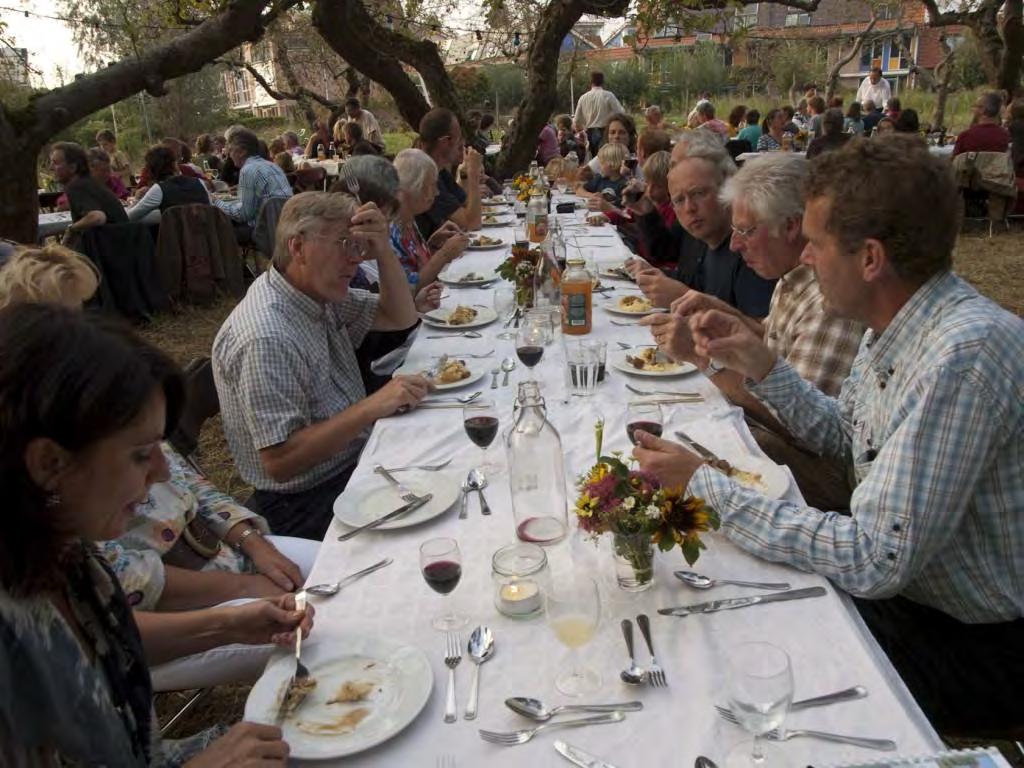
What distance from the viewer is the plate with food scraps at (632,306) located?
3192 mm

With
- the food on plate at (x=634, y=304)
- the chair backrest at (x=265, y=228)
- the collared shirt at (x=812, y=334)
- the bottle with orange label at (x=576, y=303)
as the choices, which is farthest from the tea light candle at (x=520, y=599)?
the chair backrest at (x=265, y=228)

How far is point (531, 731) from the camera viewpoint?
1.06 m

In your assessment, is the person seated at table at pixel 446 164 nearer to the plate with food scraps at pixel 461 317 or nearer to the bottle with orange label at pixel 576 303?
the plate with food scraps at pixel 461 317

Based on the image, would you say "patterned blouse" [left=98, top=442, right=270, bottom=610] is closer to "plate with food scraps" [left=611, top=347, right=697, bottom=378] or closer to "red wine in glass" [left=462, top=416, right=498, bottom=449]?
"red wine in glass" [left=462, top=416, right=498, bottom=449]

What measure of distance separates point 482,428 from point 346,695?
0.83 meters

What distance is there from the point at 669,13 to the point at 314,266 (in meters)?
6.09

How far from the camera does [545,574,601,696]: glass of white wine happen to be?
1155mm

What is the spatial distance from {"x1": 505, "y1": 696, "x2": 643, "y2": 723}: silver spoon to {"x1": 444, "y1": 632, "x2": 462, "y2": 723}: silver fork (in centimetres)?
8

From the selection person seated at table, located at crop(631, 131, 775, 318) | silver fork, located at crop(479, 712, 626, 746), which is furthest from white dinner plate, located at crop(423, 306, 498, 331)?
silver fork, located at crop(479, 712, 626, 746)

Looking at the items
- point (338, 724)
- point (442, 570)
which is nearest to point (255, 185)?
point (442, 570)

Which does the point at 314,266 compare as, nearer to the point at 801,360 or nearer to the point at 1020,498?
the point at 801,360

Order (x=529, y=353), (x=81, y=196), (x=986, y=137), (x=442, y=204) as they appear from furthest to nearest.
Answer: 1. (x=986, y=137)
2. (x=81, y=196)
3. (x=442, y=204)
4. (x=529, y=353)

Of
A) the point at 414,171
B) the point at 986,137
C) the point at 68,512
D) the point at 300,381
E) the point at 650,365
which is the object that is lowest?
the point at 650,365

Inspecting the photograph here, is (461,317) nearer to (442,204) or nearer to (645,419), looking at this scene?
(645,419)
